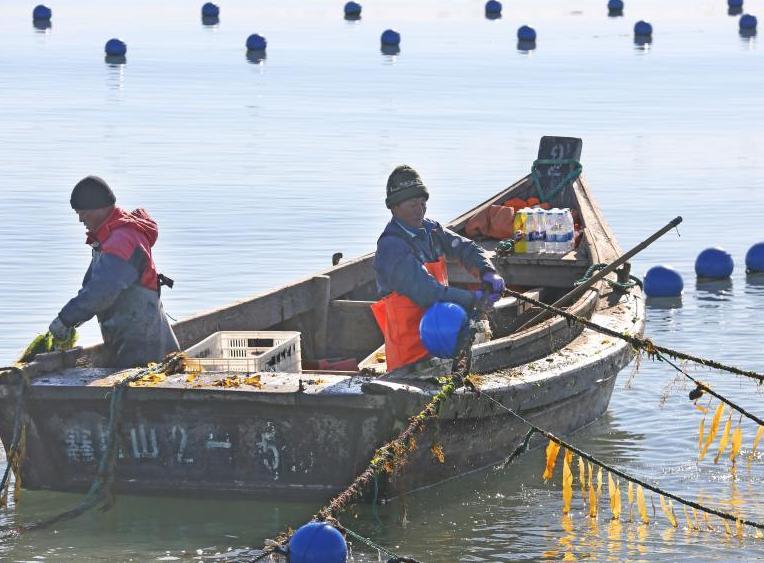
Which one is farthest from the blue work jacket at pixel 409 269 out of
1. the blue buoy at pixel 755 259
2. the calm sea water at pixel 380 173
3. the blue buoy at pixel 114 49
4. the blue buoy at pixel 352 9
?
the blue buoy at pixel 352 9

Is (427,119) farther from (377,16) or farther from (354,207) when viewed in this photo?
(377,16)

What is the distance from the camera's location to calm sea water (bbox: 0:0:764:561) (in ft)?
38.9

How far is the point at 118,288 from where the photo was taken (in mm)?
11812

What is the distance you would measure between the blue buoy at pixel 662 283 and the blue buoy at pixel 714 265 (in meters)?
1.02

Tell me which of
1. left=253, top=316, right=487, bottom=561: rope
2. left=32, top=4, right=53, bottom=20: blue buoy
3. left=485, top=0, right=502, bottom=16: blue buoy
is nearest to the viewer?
left=253, top=316, right=487, bottom=561: rope

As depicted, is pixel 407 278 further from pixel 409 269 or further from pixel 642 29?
pixel 642 29

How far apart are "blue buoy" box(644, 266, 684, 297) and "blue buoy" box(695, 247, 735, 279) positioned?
1.02m

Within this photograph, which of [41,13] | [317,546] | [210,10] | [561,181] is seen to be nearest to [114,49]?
[41,13]

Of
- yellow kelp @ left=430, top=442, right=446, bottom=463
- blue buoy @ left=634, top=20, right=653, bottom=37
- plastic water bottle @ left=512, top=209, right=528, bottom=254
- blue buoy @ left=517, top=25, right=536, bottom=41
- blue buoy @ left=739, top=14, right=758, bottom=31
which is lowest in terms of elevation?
yellow kelp @ left=430, top=442, right=446, bottom=463

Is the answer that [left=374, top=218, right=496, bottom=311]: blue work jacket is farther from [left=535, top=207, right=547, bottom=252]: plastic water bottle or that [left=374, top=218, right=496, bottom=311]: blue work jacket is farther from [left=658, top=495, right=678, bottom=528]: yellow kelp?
[left=535, top=207, right=547, bottom=252]: plastic water bottle

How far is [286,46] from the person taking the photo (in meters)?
56.8

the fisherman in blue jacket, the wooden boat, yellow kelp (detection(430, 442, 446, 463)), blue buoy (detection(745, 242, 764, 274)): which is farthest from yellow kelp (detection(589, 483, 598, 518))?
blue buoy (detection(745, 242, 764, 274))

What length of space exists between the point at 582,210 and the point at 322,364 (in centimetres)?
487

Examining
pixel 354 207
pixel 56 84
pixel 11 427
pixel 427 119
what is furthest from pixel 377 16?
pixel 11 427
